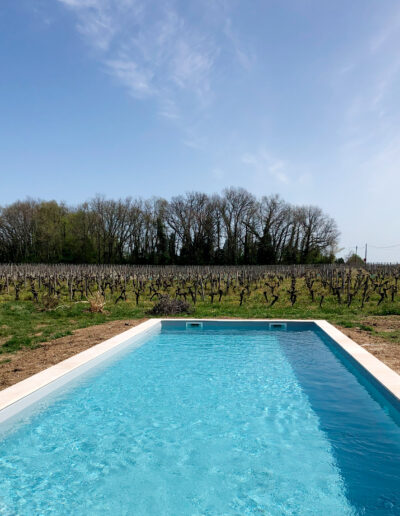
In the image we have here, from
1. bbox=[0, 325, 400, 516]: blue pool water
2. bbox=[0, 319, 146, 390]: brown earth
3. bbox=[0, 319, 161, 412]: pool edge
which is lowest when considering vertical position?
bbox=[0, 325, 400, 516]: blue pool water

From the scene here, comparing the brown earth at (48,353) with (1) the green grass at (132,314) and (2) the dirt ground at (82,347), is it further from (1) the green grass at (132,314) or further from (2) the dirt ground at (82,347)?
(1) the green grass at (132,314)

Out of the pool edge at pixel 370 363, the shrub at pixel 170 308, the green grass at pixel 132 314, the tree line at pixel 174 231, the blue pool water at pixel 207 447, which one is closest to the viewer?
the blue pool water at pixel 207 447

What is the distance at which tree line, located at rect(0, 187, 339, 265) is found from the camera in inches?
1737

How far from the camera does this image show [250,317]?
955cm

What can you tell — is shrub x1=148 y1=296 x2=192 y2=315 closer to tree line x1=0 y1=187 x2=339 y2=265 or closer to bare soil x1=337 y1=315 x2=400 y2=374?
bare soil x1=337 y1=315 x2=400 y2=374

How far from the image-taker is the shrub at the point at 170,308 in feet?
33.6

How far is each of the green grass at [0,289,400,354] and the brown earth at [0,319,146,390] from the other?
0.34 m

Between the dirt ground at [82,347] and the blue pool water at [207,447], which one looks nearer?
the blue pool water at [207,447]

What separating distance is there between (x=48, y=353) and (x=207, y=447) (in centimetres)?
349

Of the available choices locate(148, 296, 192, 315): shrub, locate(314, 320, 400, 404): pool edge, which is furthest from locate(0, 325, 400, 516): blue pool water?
locate(148, 296, 192, 315): shrub

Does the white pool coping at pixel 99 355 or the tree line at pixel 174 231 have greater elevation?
the tree line at pixel 174 231

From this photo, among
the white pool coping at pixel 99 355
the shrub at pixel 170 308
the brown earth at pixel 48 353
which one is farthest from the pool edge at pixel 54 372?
the shrub at pixel 170 308

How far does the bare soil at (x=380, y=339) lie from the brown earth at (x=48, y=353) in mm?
4587

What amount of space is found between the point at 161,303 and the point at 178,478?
7.75 metres
